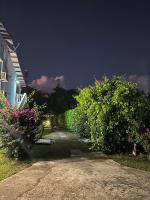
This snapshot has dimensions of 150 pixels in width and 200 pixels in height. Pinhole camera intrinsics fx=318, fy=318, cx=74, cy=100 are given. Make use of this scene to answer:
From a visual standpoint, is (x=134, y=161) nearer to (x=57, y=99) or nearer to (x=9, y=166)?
(x=9, y=166)

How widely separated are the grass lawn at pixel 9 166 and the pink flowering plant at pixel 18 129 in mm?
386

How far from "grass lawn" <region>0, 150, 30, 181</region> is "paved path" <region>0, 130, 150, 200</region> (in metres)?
0.32

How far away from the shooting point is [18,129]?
12070mm

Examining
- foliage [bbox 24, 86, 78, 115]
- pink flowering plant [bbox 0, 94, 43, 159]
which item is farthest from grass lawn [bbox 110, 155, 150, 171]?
foliage [bbox 24, 86, 78, 115]

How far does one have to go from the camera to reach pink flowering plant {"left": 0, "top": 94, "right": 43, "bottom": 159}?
38.8 feet

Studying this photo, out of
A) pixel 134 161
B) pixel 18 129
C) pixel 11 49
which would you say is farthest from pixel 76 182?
pixel 11 49

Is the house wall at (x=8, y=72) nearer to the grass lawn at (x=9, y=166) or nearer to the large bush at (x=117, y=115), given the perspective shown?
the large bush at (x=117, y=115)

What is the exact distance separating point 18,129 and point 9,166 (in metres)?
1.94

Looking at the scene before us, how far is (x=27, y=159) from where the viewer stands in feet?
38.8

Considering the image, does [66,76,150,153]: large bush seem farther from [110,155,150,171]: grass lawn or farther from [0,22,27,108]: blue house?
[0,22,27,108]: blue house

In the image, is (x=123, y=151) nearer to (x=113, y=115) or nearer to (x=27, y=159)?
(x=113, y=115)

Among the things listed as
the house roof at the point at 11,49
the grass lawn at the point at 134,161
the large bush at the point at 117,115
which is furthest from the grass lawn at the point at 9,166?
the house roof at the point at 11,49

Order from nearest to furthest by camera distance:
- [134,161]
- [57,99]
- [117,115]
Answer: [134,161] → [117,115] → [57,99]

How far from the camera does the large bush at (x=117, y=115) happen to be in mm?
13734
